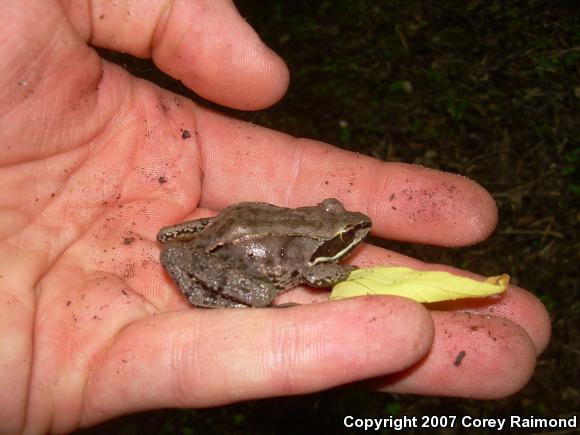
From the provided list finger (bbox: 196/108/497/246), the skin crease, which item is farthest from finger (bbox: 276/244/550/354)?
finger (bbox: 196/108/497/246)

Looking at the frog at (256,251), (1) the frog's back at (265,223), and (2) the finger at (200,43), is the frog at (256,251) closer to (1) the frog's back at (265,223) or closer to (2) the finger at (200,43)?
(1) the frog's back at (265,223)

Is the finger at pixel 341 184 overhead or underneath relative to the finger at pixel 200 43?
underneath

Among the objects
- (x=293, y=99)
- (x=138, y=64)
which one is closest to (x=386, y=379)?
(x=293, y=99)

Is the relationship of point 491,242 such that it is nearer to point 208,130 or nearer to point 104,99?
point 208,130

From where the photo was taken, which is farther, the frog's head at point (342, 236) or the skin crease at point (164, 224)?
the frog's head at point (342, 236)

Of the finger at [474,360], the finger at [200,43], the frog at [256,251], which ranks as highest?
the finger at [200,43]

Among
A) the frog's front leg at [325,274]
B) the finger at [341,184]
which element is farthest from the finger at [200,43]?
the frog's front leg at [325,274]
